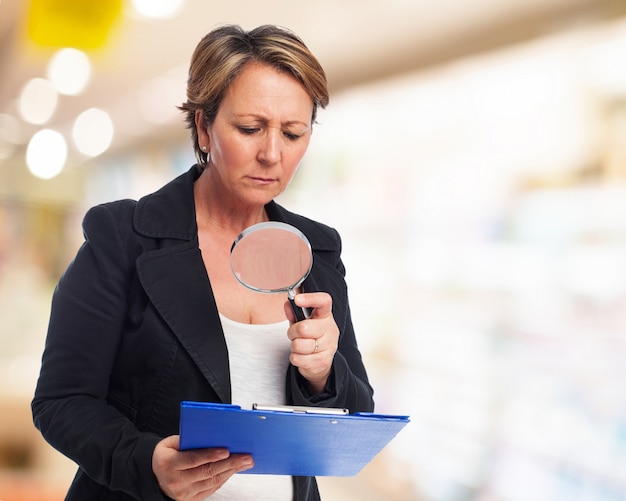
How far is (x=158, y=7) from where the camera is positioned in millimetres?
5086

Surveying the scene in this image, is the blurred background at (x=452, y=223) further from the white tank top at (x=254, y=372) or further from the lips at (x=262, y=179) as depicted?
the lips at (x=262, y=179)

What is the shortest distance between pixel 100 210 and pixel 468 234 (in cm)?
337

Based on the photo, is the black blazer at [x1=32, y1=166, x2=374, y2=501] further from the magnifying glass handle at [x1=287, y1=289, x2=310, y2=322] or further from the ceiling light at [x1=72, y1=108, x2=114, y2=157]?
the ceiling light at [x1=72, y1=108, x2=114, y2=157]

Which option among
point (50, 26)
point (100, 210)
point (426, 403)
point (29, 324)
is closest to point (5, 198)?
point (29, 324)

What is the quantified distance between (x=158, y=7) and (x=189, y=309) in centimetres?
426

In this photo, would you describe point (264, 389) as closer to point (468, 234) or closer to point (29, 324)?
point (468, 234)

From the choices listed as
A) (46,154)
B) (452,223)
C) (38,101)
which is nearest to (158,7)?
(452,223)

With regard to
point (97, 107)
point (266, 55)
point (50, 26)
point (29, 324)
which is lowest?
point (266, 55)

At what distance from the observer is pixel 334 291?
4.60 feet

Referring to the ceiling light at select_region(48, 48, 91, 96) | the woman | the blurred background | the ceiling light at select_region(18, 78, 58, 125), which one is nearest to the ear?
the woman

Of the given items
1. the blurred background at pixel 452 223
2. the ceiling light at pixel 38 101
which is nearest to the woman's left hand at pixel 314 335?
the blurred background at pixel 452 223

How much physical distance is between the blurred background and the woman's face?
241 cm

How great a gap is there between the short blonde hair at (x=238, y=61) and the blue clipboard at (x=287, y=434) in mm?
517

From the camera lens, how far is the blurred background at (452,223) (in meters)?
3.66
